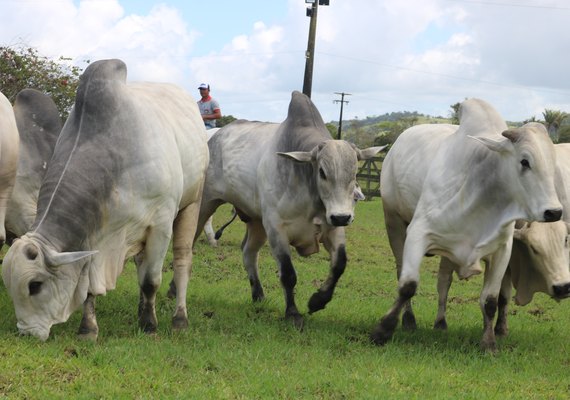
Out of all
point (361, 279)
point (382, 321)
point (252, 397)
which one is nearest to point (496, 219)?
point (382, 321)

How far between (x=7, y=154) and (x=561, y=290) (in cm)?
454

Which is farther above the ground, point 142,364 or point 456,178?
point 456,178

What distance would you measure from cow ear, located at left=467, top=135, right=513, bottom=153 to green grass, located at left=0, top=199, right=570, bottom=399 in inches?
62.4

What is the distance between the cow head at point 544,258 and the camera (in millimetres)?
7074

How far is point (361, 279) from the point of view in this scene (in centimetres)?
1082

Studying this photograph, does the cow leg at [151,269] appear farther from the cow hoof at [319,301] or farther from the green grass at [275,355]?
the cow hoof at [319,301]

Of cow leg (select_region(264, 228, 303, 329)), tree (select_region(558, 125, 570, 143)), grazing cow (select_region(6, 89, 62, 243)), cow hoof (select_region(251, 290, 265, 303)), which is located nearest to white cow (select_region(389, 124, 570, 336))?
cow leg (select_region(264, 228, 303, 329))

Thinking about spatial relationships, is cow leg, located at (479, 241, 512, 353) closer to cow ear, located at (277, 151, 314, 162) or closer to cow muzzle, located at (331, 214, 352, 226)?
cow muzzle, located at (331, 214, 352, 226)

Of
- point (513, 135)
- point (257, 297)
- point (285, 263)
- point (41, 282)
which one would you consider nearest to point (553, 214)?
point (513, 135)

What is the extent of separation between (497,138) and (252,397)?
3105mm

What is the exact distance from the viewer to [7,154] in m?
7.16

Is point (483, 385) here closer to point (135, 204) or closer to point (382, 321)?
point (382, 321)

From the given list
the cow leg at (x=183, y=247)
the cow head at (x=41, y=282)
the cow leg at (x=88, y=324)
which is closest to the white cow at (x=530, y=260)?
the cow leg at (x=183, y=247)

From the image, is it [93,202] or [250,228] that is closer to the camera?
[93,202]
